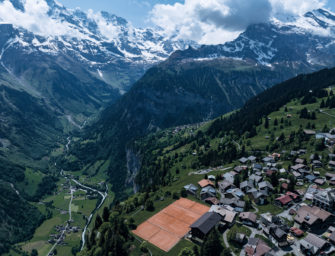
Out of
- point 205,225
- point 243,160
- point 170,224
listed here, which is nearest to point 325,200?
point 205,225

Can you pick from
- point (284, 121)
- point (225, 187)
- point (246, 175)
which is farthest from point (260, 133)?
point (225, 187)

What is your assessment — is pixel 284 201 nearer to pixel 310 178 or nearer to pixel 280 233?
pixel 280 233

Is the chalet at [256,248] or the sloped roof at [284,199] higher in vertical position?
the sloped roof at [284,199]

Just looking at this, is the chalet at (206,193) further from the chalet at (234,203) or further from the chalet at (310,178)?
the chalet at (310,178)

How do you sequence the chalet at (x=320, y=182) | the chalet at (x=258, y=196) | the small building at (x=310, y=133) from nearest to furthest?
the chalet at (x=258, y=196), the chalet at (x=320, y=182), the small building at (x=310, y=133)

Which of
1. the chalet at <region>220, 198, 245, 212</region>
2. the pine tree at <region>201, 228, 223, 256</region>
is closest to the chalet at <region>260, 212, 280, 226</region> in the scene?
the chalet at <region>220, 198, 245, 212</region>

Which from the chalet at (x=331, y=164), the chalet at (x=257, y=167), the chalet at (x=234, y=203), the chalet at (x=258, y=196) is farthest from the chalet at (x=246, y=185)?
the chalet at (x=331, y=164)

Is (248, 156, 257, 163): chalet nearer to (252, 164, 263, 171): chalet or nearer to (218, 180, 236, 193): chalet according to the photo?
(252, 164, 263, 171): chalet
